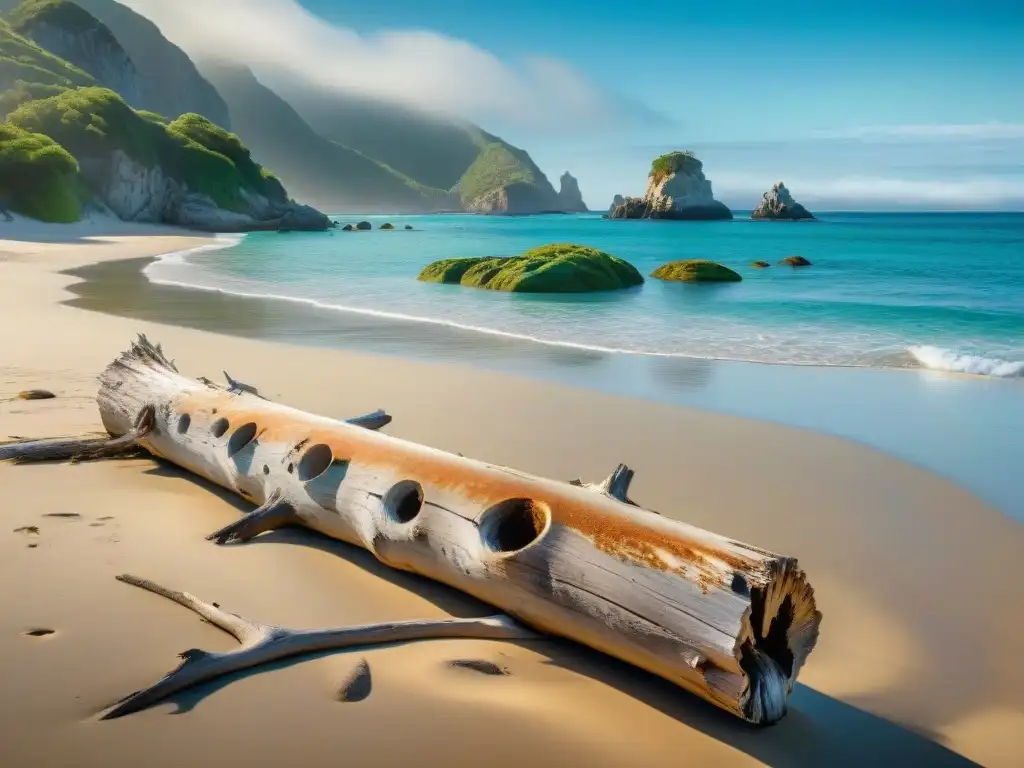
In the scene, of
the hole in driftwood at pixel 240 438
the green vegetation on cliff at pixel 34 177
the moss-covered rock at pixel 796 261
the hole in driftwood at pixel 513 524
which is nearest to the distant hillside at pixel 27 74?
the green vegetation on cliff at pixel 34 177

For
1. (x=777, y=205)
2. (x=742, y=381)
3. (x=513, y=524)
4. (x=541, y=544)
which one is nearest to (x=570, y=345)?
(x=742, y=381)

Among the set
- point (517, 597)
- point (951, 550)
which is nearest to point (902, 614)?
point (951, 550)

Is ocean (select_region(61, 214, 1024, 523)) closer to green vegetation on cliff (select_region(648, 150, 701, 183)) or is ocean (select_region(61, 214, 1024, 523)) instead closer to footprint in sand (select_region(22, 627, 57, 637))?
footprint in sand (select_region(22, 627, 57, 637))

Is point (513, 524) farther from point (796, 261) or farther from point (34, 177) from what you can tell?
point (34, 177)

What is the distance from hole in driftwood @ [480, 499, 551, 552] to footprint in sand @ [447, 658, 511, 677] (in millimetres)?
468

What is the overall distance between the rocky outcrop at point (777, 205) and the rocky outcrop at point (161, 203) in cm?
6731

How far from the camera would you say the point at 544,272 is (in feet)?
70.1

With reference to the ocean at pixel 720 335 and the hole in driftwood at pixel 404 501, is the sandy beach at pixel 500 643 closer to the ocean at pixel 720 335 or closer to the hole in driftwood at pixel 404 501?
the hole in driftwood at pixel 404 501

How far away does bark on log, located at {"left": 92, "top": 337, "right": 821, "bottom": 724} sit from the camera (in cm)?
284

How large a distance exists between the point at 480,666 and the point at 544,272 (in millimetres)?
18575

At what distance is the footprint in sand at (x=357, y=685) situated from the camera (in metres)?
2.97

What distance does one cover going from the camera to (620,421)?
7355 mm

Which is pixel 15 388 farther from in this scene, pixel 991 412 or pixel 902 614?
pixel 991 412

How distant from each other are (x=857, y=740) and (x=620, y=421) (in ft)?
14.8
